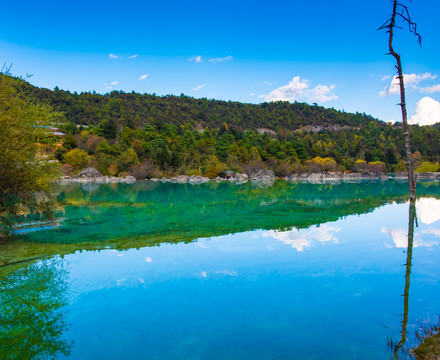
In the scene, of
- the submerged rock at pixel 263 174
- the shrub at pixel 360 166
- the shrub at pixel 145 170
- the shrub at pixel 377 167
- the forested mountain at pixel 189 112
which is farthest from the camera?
the forested mountain at pixel 189 112

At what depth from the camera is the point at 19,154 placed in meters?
9.93

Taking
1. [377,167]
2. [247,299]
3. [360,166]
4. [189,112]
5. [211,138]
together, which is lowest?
[247,299]

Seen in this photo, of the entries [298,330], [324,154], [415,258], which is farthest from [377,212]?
[324,154]

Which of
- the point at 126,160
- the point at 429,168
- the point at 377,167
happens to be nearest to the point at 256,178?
the point at 126,160

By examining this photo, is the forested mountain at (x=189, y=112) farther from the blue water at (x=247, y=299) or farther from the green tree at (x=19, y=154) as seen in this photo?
the blue water at (x=247, y=299)

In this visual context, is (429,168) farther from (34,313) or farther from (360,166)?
(34,313)

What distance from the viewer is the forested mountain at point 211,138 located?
5519 cm

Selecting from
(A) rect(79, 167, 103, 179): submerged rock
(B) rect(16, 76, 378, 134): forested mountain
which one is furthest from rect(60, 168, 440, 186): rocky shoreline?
(B) rect(16, 76, 378, 134): forested mountain

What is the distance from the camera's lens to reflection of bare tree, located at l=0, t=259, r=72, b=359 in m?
4.68

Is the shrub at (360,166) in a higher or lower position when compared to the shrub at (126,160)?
lower

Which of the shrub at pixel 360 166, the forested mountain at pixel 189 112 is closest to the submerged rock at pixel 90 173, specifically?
the forested mountain at pixel 189 112

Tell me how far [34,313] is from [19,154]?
588 cm

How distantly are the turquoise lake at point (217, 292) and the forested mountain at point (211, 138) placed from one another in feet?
64.0

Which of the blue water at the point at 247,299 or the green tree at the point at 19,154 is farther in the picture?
the green tree at the point at 19,154
